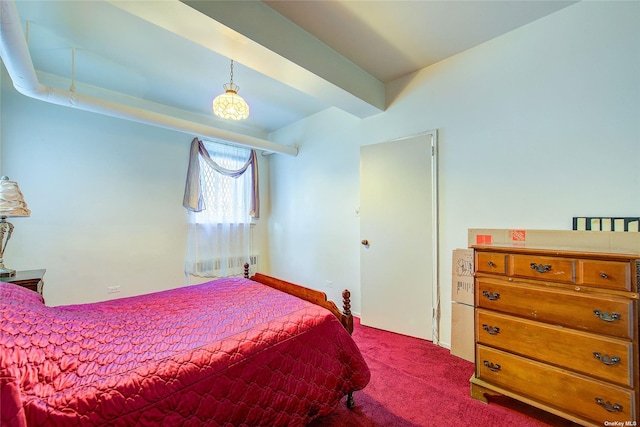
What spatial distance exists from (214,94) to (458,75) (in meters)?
2.68

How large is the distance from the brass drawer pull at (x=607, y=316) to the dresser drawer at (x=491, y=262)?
0.42m

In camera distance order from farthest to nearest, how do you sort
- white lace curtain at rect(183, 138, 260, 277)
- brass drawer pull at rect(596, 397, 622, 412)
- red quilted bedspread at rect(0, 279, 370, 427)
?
1. white lace curtain at rect(183, 138, 260, 277)
2. brass drawer pull at rect(596, 397, 622, 412)
3. red quilted bedspread at rect(0, 279, 370, 427)

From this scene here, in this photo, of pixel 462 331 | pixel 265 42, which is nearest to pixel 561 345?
pixel 462 331

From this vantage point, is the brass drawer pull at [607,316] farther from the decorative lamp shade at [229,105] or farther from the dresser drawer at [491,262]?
the decorative lamp shade at [229,105]

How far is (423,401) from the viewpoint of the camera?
5.57 ft

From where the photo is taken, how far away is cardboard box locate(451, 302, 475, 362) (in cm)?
216

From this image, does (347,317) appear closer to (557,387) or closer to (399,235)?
(557,387)

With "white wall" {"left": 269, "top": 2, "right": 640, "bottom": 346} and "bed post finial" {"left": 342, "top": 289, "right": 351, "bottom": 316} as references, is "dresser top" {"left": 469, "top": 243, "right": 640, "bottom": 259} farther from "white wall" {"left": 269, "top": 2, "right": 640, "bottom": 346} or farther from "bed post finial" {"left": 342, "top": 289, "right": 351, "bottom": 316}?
"bed post finial" {"left": 342, "top": 289, "right": 351, "bottom": 316}

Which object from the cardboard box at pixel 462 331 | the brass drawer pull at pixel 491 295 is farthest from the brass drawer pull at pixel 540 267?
the cardboard box at pixel 462 331

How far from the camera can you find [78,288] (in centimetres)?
279

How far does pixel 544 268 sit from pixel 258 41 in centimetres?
235

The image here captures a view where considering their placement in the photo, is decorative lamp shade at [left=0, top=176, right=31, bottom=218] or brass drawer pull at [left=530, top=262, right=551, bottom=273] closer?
brass drawer pull at [left=530, top=262, right=551, bottom=273]

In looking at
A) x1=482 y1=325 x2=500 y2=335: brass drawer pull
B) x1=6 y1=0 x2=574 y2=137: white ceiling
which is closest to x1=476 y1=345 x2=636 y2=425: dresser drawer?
x1=482 y1=325 x2=500 y2=335: brass drawer pull

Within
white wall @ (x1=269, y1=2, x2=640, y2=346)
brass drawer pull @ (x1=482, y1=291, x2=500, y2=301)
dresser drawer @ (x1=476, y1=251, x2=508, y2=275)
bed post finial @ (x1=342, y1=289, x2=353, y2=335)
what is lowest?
bed post finial @ (x1=342, y1=289, x2=353, y2=335)
